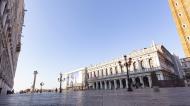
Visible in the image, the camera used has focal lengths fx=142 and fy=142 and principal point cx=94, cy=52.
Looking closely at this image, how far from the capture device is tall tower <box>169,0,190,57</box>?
37.6 m

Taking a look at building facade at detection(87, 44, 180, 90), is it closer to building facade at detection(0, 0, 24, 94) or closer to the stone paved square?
building facade at detection(0, 0, 24, 94)

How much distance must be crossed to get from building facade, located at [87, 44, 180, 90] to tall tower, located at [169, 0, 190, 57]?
730cm

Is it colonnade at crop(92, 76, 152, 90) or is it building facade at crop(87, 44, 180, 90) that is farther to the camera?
colonnade at crop(92, 76, 152, 90)

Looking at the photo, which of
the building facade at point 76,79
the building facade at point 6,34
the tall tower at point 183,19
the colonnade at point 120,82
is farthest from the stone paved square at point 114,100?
the building facade at point 76,79

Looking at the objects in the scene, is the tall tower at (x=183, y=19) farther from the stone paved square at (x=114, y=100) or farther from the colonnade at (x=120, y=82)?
the stone paved square at (x=114, y=100)

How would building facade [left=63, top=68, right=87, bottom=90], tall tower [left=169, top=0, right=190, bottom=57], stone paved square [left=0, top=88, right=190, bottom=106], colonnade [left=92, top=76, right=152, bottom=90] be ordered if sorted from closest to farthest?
stone paved square [left=0, top=88, right=190, bottom=106]
tall tower [left=169, top=0, right=190, bottom=57]
colonnade [left=92, top=76, right=152, bottom=90]
building facade [left=63, top=68, right=87, bottom=90]

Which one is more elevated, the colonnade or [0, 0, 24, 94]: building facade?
[0, 0, 24, 94]: building facade

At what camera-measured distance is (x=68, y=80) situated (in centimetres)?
7644

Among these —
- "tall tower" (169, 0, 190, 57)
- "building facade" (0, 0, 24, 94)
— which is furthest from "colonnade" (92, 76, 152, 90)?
"building facade" (0, 0, 24, 94)

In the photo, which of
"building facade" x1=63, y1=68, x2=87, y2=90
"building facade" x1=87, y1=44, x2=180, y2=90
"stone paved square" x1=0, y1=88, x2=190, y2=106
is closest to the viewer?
"stone paved square" x1=0, y1=88, x2=190, y2=106

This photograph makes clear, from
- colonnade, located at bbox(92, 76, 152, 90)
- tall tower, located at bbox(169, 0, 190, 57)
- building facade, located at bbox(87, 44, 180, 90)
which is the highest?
tall tower, located at bbox(169, 0, 190, 57)

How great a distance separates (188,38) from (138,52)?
47.5 feet

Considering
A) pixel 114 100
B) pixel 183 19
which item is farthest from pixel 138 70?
pixel 114 100

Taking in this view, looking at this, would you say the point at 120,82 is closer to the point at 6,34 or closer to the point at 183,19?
the point at 183,19
